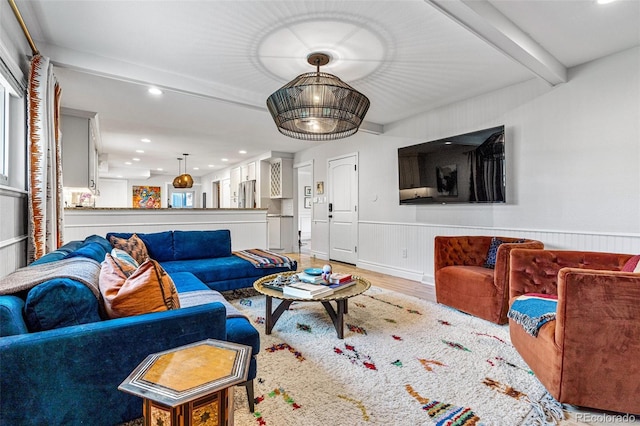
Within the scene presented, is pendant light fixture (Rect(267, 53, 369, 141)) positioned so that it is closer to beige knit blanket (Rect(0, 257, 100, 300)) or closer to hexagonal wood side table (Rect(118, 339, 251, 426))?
beige knit blanket (Rect(0, 257, 100, 300))

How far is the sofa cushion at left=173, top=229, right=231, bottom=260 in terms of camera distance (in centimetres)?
366

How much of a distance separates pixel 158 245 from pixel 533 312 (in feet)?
11.7

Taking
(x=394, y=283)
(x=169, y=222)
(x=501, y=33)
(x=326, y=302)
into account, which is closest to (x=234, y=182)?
(x=169, y=222)

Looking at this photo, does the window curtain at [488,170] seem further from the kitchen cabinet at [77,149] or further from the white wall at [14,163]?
the kitchen cabinet at [77,149]

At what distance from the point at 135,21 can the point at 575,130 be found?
3891 mm

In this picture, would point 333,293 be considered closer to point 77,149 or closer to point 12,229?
point 12,229

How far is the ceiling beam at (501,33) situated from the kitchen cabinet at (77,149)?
14.8 ft

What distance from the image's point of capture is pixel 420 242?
432 centimetres

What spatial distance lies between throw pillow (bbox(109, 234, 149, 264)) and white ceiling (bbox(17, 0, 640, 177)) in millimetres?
1589

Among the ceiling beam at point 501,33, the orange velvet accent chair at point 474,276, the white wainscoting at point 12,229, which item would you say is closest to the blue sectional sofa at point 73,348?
the white wainscoting at point 12,229

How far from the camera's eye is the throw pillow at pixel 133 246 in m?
3.12

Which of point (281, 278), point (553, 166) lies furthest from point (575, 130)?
point (281, 278)

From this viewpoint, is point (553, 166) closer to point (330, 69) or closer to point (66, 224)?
point (330, 69)

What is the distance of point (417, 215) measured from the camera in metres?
4.38
